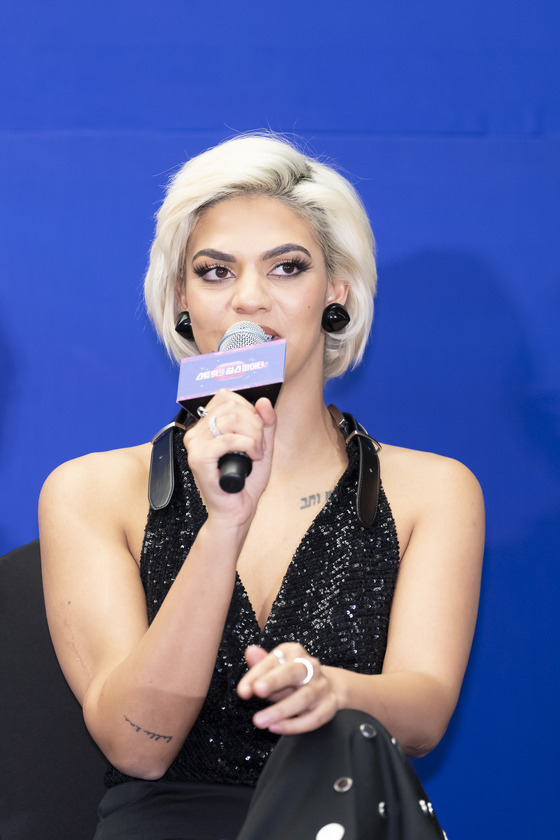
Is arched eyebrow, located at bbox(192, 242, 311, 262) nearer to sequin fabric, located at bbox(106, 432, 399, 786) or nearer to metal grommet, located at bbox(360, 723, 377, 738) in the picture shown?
sequin fabric, located at bbox(106, 432, 399, 786)

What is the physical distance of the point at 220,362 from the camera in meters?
1.05

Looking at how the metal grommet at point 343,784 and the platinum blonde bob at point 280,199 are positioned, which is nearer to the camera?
the metal grommet at point 343,784

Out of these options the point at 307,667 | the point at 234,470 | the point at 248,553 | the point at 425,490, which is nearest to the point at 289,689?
the point at 307,667

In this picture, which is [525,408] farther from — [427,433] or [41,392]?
[41,392]

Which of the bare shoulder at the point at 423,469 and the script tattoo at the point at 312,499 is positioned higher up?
the bare shoulder at the point at 423,469

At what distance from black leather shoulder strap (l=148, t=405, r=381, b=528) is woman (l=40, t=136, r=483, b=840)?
0.08 feet

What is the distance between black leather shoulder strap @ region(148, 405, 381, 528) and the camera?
150 centimetres

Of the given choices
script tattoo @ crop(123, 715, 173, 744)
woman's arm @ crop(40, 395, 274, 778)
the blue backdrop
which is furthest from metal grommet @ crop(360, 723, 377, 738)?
the blue backdrop

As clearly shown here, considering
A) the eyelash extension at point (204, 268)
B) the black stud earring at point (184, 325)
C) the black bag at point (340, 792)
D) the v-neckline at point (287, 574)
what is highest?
the eyelash extension at point (204, 268)

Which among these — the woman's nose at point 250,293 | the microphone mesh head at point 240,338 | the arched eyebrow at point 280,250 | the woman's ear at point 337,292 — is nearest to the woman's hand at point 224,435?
the microphone mesh head at point 240,338

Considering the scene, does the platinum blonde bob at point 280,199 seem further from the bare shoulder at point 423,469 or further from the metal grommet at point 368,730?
the metal grommet at point 368,730

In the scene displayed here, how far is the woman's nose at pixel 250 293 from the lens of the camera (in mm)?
1431

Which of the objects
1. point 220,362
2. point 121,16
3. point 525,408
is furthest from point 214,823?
point 121,16

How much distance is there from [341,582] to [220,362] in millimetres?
509
